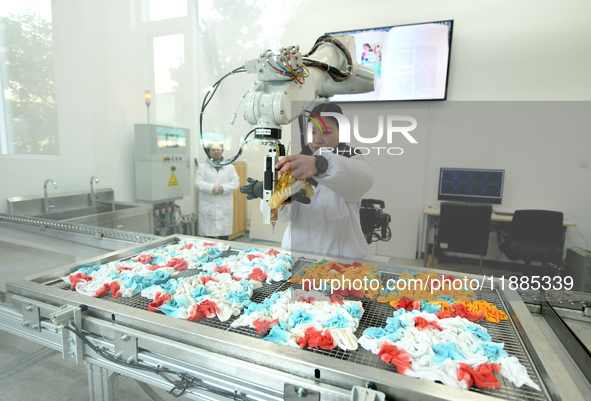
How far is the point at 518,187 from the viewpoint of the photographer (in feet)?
11.9

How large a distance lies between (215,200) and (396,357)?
3.64m

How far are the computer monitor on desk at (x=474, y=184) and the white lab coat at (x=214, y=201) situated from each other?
261cm

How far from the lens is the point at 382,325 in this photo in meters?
1.02

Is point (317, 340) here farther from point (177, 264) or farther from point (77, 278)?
point (77, 278)

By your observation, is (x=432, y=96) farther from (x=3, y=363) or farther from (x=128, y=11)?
(x=3, y=363)

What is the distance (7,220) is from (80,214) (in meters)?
0.94

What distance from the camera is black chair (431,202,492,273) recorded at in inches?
130

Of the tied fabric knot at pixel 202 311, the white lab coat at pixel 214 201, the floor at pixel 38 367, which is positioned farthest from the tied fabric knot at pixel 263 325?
the white lab coat at pixel 214 201

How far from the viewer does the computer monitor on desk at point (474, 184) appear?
347cm

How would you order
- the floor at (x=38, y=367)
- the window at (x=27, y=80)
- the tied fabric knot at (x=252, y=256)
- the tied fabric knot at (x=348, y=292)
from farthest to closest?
1. the window at (x=27, y=80)
2. the floor at (x=38, y=367)
3. the tied fabric knot at (x=252, y=256)
4. the tied fabric knot at (x=348, y=292)

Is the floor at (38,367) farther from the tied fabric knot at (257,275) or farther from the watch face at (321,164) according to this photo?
the watch face at (321,164)

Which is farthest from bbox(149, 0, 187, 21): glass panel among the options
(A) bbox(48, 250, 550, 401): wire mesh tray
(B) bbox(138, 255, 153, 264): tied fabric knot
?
(A) bbox(48, 250, 550, 401): wire mesh tray

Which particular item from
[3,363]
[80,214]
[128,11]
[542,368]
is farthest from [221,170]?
[542,368]

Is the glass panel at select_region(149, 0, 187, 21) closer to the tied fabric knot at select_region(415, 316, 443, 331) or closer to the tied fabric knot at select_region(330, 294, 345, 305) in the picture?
the tied fabric knot at select_region(330, 294, 345, 305)
